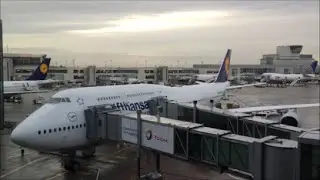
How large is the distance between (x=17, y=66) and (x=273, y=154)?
407 feet

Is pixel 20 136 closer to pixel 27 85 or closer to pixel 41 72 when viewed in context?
pixel 27 85

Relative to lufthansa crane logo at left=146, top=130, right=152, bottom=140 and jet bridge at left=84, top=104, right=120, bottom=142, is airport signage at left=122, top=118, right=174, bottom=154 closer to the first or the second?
lufthansa crane logo at left=146, top=130, right=152, bottom=140

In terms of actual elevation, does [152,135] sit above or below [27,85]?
below

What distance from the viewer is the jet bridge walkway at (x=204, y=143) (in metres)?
13.9

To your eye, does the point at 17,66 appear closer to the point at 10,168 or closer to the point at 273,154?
the point at 10,168

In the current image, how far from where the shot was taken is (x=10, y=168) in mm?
25438

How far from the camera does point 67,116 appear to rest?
2338cm

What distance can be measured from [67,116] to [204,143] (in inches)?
380

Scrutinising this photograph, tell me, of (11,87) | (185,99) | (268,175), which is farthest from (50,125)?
(11,87)

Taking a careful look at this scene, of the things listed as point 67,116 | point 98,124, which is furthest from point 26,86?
point 67,116

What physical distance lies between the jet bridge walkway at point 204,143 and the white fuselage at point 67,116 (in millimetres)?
795

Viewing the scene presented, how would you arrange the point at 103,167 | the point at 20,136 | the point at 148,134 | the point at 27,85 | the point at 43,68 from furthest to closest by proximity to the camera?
the point at 43,68 < the point at 27,85 < the point at 103,167 < the point at 20,136 < the point at 148,134

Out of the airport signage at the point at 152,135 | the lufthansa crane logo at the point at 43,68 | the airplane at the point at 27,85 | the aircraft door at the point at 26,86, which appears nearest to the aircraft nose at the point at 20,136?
the airport signage at the point at 152,135

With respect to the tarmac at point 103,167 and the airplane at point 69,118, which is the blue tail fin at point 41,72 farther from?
the airplane at point 69,118
